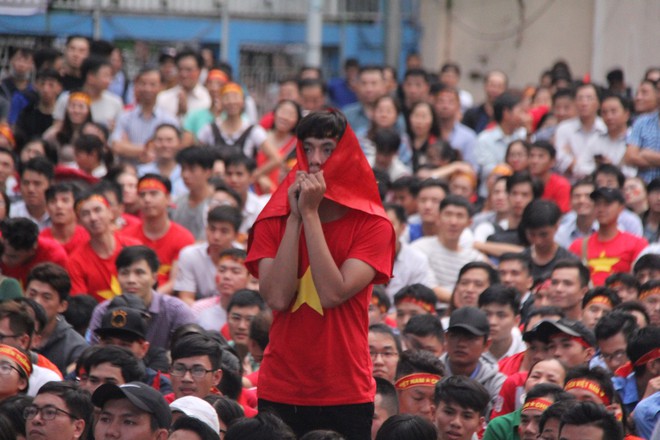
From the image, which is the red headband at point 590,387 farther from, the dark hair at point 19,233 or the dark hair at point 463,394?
the dark hair at point 19,233

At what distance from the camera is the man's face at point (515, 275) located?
8.34 m

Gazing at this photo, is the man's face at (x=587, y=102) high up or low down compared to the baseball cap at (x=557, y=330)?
up

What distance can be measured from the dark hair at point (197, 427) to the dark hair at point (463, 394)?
129cm

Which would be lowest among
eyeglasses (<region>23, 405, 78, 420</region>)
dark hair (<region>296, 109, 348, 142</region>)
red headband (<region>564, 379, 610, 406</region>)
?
eyeglasses (<region>23, 405, 78, 420</region>)

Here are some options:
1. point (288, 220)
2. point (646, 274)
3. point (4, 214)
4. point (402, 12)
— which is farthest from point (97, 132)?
point (402, 12)

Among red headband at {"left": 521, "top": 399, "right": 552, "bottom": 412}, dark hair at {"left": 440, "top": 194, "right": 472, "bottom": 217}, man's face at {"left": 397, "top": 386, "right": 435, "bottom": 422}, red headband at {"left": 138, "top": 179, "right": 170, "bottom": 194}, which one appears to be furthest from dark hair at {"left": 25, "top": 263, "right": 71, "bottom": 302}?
red headband at {"left": 521, "top": 399, "right": 552, "bottom": 412}

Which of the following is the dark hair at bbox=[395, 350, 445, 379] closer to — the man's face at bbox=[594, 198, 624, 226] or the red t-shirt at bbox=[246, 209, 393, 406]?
the red t-shirt at bbox=[246, 209, 393, 406]

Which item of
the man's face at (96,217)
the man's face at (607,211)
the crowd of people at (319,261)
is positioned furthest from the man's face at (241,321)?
the man's face at (607,211)

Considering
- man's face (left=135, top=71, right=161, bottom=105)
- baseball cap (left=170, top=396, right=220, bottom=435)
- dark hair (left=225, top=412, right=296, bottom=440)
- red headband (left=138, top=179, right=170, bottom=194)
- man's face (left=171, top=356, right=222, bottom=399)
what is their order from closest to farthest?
dark hair (left=225, top=412, right=296, bottom=440), baseball cap (left=170, top=396, right=220, bottom=435), man's face (left=171, top=356, right=222, bottom=399), red headband (left=138, top=179, right=170, bottom=194), man's face (left=135, top=71, right=161, bottom=105)

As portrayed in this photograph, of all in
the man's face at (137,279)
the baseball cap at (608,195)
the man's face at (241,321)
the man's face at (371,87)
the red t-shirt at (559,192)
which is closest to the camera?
the man's face at (241,321)

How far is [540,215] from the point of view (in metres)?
8.98

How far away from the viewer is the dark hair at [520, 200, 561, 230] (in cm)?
896

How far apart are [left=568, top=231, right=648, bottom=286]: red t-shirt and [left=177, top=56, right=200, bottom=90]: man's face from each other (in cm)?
552

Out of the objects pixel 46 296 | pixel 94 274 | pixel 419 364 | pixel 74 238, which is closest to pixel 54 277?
pixel 46 296
